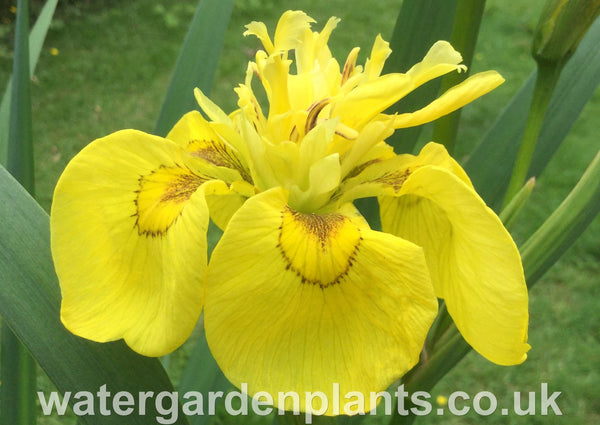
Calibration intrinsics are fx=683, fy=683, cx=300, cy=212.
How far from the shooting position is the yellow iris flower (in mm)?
446

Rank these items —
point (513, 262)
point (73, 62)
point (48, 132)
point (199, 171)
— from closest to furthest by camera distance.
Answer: point (513, 262)
point (199, 171)
point (48, 132)
point (73, 62)

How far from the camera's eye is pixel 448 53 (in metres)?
0.54

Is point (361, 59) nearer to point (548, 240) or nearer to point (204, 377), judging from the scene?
point (204, 377)

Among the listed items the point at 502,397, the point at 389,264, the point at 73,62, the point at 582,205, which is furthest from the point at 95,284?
the point at 73,62

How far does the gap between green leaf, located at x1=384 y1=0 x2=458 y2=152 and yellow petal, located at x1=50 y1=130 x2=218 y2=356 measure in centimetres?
29

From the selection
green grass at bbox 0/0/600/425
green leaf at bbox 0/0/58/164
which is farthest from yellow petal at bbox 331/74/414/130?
green grass at bbox 0/0/600/425

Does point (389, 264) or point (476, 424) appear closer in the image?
point (389, 264)

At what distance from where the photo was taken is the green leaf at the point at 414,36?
0.71 meters

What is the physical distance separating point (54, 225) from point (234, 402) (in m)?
1.43

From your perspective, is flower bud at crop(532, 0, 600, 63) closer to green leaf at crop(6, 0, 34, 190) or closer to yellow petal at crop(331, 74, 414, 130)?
yellow petal at crop(331, 74, 414, 130)

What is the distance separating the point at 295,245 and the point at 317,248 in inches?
0.7

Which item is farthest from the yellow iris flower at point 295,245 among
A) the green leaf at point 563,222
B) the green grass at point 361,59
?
the green grass at point 361,59

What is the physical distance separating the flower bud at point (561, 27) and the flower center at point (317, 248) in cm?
29

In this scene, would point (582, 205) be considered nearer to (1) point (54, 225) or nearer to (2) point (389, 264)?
(2) point (389, 264)
